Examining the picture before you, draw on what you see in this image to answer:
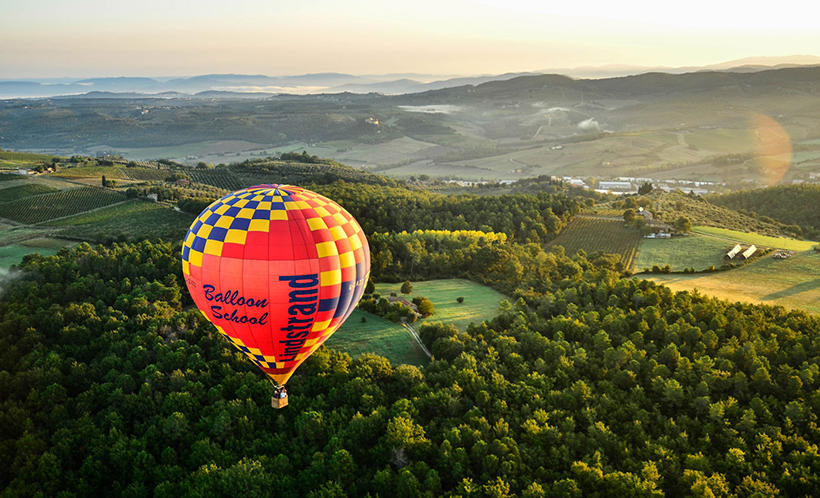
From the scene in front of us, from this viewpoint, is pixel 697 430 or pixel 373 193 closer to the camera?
pixel 697 430

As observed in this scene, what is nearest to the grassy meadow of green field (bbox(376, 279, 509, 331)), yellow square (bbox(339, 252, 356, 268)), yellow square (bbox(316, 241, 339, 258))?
green field (bbox(376, 279, 509, 331))

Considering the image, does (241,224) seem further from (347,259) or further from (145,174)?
(145,174)

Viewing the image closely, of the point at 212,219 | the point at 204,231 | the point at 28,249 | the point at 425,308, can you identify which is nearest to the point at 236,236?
the point at 212,219

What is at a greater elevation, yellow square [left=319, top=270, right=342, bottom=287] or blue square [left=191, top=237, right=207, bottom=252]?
blue square [left=191, top=237, right=207, bottom=252]

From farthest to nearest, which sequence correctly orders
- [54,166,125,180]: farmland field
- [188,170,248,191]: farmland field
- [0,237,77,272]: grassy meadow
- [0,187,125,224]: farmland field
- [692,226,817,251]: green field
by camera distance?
[188,170,248,191]: farmland field
[54,166,125,180]: farmland field
[0,187,125,224]: farmland field
[692,226,817,251]: green field
[0,237,77,272]: grassy meadow

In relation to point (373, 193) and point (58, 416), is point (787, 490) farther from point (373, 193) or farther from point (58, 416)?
point (373, 193)

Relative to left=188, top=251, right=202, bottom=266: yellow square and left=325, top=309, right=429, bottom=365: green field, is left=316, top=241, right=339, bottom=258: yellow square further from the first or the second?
left=325, top=309, right=429, bottom=365: green field

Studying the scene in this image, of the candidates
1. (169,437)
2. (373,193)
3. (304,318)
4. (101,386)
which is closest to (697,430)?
(304,318)
